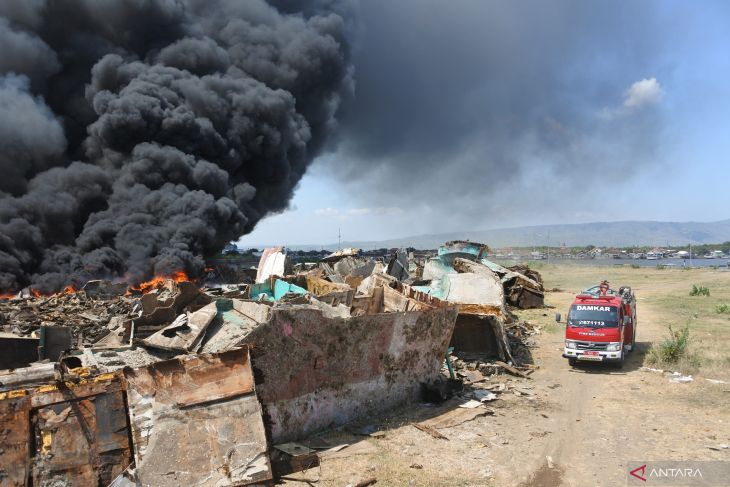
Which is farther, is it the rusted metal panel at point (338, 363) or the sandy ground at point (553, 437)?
the rusted metal panel at point (338, 363)

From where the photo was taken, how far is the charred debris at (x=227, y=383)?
17.2 feet

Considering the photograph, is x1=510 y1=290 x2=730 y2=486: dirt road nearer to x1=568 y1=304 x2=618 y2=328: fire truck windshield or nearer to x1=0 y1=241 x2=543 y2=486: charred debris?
x1=568 y1=304 x2=618 y2=328: fire truck windshield

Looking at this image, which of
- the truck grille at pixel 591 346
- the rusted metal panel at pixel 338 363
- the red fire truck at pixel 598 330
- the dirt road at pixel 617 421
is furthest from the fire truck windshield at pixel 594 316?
the rusted metal panel at pixel 338 363

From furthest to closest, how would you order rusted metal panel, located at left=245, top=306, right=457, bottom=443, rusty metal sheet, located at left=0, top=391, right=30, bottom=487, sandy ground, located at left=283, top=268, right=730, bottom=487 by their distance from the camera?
rusted metal panel, located at left=245, top=306, right=457, bottom=443 < sandy ground, located at left=283, top=268, right=730, bottom=487 < rusty metal sheet, located at left=0, top=391, right=30, bottom=487

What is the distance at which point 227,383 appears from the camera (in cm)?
614

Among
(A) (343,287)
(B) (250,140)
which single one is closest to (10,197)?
(B) (250,140)

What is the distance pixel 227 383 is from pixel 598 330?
9648 millimetres

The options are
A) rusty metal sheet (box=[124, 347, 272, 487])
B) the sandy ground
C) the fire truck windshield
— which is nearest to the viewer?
rusty metal sheet (box=[124, 347, 272, 487])

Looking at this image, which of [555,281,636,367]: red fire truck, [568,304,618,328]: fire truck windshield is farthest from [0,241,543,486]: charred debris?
[568,304,618,328]: fire truck windshield

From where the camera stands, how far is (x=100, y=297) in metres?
21.5

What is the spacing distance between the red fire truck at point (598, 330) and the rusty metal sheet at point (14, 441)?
36.7ft

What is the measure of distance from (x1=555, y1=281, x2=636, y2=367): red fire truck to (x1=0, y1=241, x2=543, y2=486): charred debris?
1.52m

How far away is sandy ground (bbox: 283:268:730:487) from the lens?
6.48 meters

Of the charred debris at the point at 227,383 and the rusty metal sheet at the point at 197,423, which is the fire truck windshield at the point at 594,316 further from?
the rusty metal sheet at the point at 197,423
